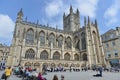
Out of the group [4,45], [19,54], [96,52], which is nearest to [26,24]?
[19,54]

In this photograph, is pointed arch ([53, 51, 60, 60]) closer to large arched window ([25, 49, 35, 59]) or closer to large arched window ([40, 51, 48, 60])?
large arched window ([40, 51, 48, 60])

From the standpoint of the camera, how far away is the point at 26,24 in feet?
124

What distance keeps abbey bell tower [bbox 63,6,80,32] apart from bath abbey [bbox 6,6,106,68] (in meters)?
12.1

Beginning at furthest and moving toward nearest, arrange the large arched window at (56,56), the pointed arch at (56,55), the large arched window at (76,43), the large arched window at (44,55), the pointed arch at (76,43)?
the pointed arch at (76,43) → the large arched window at (76,43) → the pointed arch at (56,55) → the large arched window at (56,56) → the large arched window at (44,55)

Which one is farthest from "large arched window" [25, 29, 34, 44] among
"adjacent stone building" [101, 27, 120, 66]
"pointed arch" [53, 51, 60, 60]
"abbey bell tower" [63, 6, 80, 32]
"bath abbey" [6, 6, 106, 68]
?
"adjacent stone building" [101, 27, 120, 66]

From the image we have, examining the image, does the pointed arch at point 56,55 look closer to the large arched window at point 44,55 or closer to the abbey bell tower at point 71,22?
the large arched window at point 44,55

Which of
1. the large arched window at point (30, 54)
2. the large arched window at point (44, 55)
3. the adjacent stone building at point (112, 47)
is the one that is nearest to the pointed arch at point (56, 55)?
the large arched window at point (44, 55)

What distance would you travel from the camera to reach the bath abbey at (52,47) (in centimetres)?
3146

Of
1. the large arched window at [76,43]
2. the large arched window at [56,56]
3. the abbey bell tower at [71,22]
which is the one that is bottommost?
the large arched window at [56,56]

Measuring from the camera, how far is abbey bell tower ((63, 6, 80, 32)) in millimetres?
60463

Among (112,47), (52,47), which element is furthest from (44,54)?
(112,47)

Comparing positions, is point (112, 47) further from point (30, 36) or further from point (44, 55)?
point (30, 36)

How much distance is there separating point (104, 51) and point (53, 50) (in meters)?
19.0

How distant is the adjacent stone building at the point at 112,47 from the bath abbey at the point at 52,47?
6.14 ft
